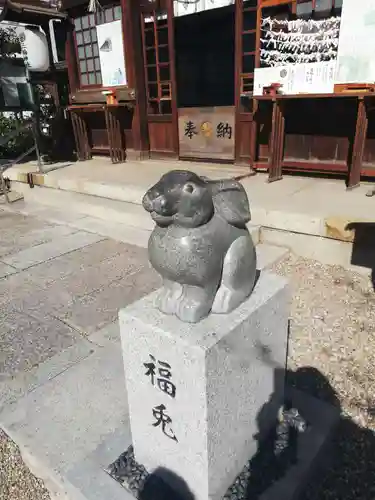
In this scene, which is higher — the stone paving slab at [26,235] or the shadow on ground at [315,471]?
the stone paving slab at [26,235]

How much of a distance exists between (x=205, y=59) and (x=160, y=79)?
14.7 ft

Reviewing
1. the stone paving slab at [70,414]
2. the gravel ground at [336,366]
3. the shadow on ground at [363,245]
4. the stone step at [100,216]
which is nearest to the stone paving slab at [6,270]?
the stone step at [100,216]

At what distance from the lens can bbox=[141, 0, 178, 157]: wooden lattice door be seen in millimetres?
7164

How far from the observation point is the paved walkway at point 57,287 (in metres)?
3.19

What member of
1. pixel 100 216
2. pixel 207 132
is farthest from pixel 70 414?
pixel 207 132

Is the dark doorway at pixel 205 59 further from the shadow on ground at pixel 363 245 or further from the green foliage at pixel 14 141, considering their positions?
the shadow on ground at pixel 363 245

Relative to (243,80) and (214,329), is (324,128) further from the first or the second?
(214,329)

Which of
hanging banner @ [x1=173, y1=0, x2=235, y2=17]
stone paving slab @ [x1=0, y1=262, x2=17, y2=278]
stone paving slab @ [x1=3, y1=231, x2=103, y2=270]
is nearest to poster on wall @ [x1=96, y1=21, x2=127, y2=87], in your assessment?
hanging banner @ [x1=173, y1=0, x2=235, y2=17]

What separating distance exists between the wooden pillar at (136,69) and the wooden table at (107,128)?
37 cm

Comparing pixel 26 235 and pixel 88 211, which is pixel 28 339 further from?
pixel 88 211

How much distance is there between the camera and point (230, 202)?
1.68 metres

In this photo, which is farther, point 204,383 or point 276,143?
point 276,143

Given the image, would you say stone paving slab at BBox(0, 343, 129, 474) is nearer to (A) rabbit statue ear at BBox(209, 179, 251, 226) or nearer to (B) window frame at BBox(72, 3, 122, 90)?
(A) rabbit statue ear at BBox(209, 179, 251, 226)

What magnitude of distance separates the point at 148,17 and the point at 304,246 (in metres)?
5.77
